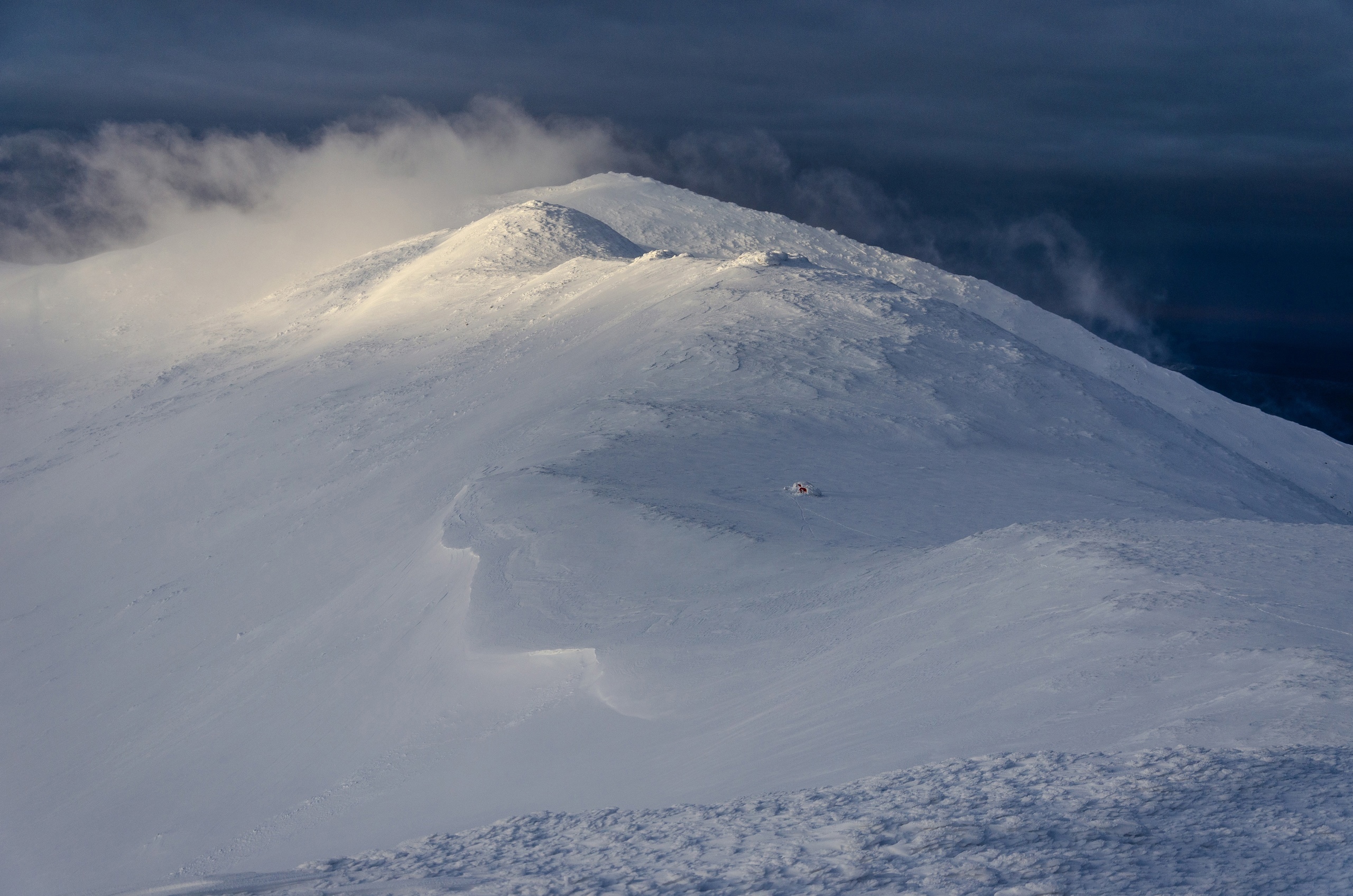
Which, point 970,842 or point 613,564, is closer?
point 970,842

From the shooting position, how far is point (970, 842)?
4.00 metres

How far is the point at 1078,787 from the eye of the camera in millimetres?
4340

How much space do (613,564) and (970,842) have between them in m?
6.85

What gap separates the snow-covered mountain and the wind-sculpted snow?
348mm

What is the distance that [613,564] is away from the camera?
1058 cm

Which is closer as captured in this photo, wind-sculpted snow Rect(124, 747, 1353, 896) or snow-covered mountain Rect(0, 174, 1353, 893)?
wind-sculpted snow Rect(124, 747, 1353, 896)

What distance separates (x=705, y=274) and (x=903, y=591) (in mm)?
15543

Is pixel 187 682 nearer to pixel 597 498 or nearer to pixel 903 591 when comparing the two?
pixel 597 498

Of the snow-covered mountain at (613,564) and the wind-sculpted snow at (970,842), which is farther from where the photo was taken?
the snow-covered mountain at (613,564)

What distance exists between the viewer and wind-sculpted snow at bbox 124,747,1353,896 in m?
3.70

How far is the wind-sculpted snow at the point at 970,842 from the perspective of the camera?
12.1 feet

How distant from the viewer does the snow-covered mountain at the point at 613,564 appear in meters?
6.26

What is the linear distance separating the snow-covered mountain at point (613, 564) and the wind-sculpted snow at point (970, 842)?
13.7 inches

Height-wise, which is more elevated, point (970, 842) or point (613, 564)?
point (970, 842)
